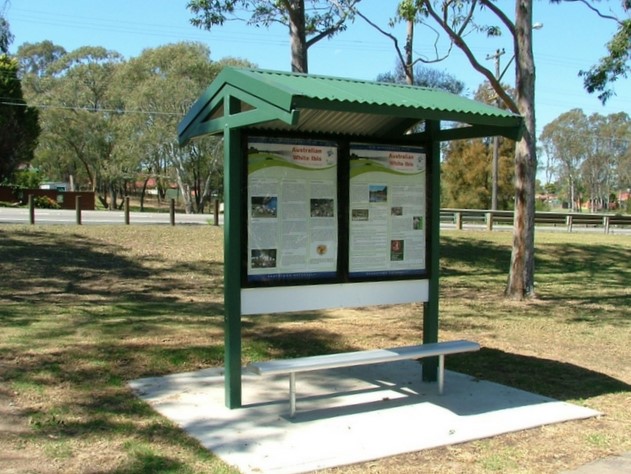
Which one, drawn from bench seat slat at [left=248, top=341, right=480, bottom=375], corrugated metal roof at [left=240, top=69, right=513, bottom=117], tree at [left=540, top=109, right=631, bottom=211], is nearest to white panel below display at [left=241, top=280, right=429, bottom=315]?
bench seat slat at [left=248, top=341, right=480, bottom=375]

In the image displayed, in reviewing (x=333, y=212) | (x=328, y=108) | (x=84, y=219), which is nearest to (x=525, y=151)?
(x=333, y=212)

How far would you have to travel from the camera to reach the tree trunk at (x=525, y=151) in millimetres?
11016

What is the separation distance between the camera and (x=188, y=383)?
6.01m

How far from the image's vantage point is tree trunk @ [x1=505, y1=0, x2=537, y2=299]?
1102cm

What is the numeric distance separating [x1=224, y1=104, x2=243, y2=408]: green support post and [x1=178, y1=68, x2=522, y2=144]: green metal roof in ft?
0.68

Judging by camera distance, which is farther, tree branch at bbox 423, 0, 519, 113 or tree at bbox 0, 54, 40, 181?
tree at bbox 0, 54, 40, 181

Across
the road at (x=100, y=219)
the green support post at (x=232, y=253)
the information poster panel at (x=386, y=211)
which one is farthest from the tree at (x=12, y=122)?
the green support post at (x=232, y=253)

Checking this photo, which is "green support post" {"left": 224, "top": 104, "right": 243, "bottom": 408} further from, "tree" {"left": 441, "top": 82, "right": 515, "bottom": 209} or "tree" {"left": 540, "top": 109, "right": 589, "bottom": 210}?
"tree" {"left": 540, "top": 109, "right": 589, "bottom": 210}

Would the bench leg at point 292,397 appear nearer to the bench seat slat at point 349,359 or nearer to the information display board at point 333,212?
the bench seat slat at point 349,359

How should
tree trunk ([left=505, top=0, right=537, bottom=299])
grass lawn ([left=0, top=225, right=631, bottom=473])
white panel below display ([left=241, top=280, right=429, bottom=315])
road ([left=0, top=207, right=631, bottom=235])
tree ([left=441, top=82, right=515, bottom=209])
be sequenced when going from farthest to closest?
tree ([left=441, top=82, right=515, bottom=209]) → road ([left=0, top=207, right=631, bottom=235]) → tree trunk ([left=505, top=0, right=537, bottom=299]) → white panel below display ([left=241, top=280, right=429, bottom=315]) → grass lawn ([left=0, top=225, right=631, bottom=473])

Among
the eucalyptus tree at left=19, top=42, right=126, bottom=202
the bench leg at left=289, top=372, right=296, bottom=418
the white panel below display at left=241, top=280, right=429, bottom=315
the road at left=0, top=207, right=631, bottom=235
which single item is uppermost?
the eucalyptus tree at left=19, top=42, right=126, bottom=202

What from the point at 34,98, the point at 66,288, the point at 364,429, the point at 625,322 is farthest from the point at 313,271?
the point at 34,98

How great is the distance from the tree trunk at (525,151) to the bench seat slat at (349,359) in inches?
219

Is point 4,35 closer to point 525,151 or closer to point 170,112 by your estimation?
point 525,151
